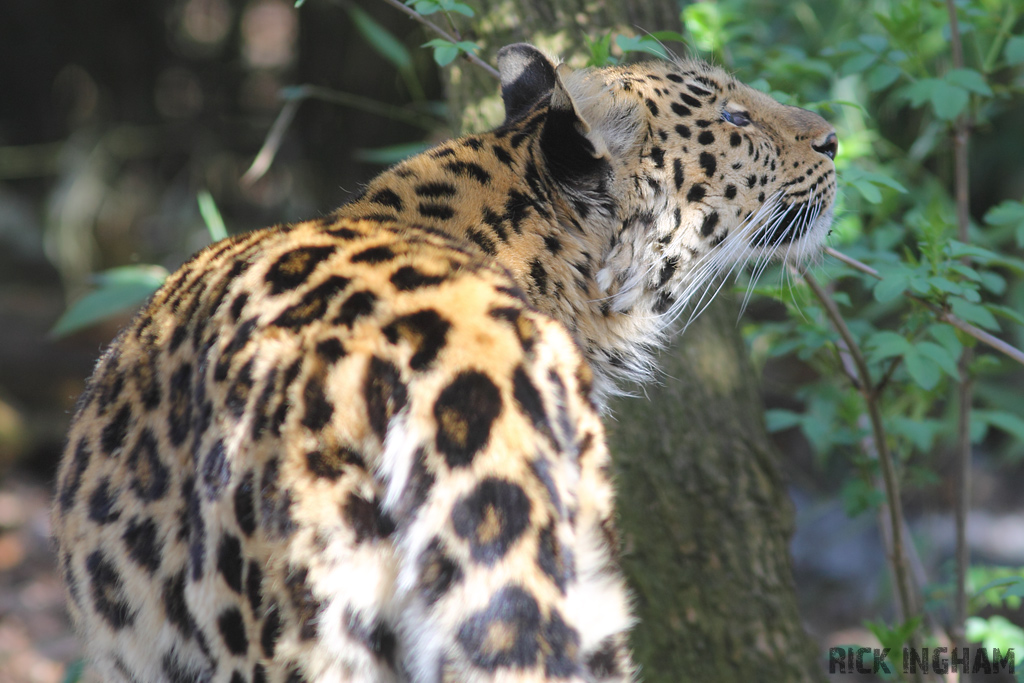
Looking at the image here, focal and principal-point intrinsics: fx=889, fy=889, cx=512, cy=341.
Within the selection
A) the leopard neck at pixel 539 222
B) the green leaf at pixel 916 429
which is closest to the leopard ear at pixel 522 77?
the leopard neck at pixel 539 222

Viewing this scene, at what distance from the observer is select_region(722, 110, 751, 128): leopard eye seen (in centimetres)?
258

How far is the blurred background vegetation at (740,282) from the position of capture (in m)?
2.87

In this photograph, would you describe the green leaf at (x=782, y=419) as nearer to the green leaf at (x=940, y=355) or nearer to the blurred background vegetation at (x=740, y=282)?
the blurred background vegetation at (x=740, y=282)

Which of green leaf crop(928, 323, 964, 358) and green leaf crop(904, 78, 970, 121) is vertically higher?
green leaf crop(904, 78, 970, 121)

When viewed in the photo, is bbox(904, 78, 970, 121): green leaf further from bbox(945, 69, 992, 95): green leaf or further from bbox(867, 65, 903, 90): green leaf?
bbox(867, 65, 903, 90): green leaf

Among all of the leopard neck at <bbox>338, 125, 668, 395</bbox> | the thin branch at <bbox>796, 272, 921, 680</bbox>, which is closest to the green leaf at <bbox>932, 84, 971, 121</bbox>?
the thin branch at <bbox>796, 272, 921, 680</bbox>

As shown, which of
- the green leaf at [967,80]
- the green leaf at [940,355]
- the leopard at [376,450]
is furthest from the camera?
the green leaf at [967,80]

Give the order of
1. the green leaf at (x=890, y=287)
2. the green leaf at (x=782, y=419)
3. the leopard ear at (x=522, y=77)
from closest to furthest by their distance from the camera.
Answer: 1. the green leaf at (x=890, y=287)
2. the leopard ear at (x=522, y=77)
3. the green leaf at (x=782, y=419)

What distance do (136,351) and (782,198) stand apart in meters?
1.80

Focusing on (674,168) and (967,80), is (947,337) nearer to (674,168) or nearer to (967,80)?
(967,80)

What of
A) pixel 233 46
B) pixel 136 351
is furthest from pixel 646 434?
pixel 233 46

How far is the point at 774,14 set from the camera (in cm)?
504

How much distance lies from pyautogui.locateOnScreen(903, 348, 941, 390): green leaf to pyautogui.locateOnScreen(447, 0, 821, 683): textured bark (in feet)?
2.88

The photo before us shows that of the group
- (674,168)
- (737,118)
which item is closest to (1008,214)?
(737,118)
